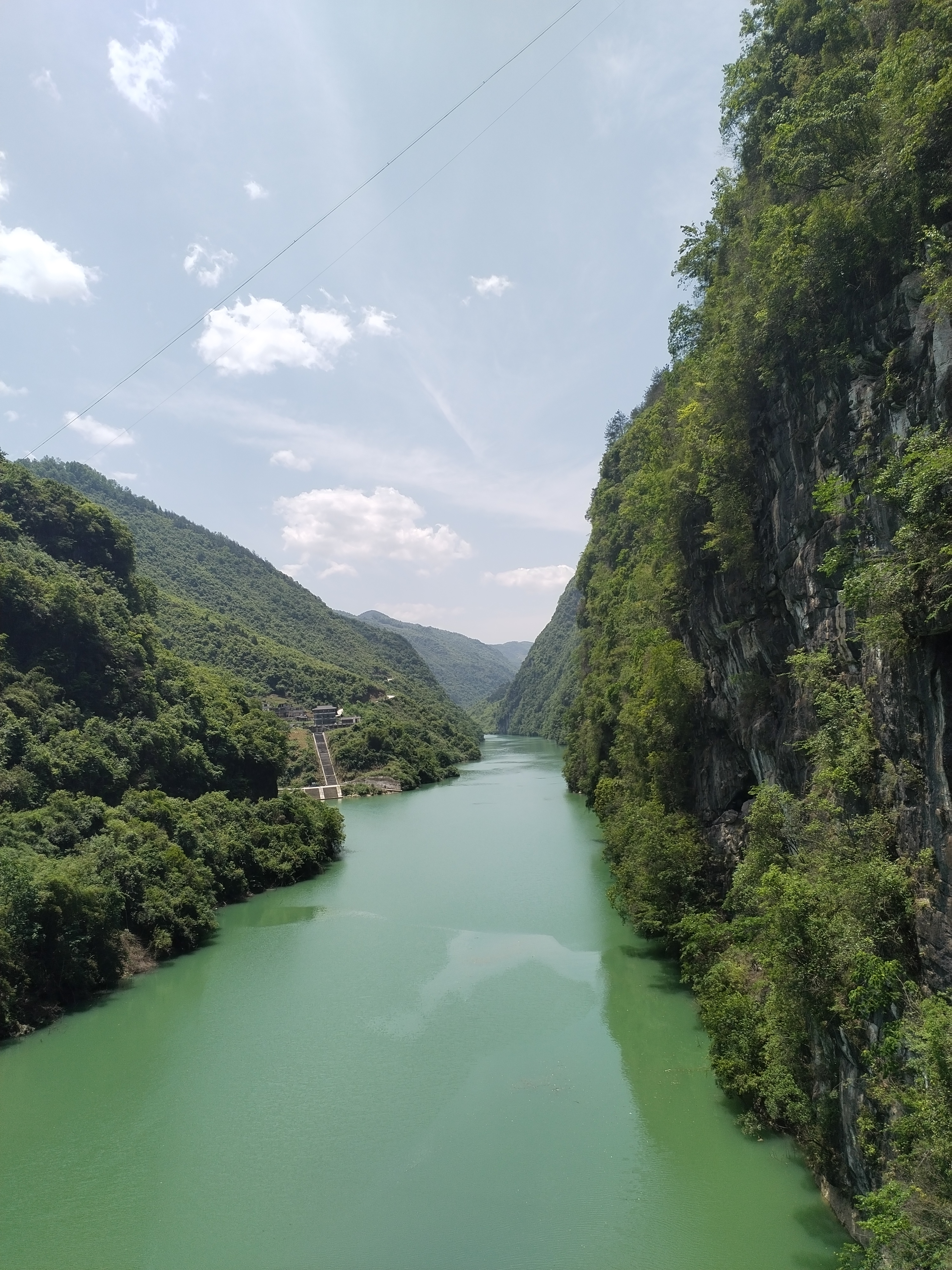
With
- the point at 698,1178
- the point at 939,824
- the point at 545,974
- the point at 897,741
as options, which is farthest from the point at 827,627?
the point at 545,974

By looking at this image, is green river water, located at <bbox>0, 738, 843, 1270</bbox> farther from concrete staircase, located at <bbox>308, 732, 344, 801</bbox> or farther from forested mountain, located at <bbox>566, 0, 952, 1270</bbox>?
concrete staircase, located at <bbox>308, 732, 344, 801</bbox>

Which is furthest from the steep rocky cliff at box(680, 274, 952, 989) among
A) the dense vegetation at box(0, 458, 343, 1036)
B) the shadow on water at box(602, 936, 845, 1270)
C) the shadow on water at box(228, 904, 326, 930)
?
the dense vegetation at box(0, 458, 343, 1036)

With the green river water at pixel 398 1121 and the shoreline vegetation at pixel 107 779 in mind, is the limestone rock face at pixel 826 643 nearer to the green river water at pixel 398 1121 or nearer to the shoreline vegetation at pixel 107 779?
the green river water at pixel 398 1121

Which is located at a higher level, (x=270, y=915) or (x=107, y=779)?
(x=107, y=779)

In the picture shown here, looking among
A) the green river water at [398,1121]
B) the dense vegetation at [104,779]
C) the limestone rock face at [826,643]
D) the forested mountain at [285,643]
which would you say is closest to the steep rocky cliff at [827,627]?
the limestone rock face at [826,643]

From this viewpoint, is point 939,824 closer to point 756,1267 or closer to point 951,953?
point 951,953

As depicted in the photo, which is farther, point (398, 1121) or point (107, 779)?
point (107, 779)

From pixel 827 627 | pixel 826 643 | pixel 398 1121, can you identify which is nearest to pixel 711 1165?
pixel 398 1121

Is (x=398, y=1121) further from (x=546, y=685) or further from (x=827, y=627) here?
(x=546, y=685)
